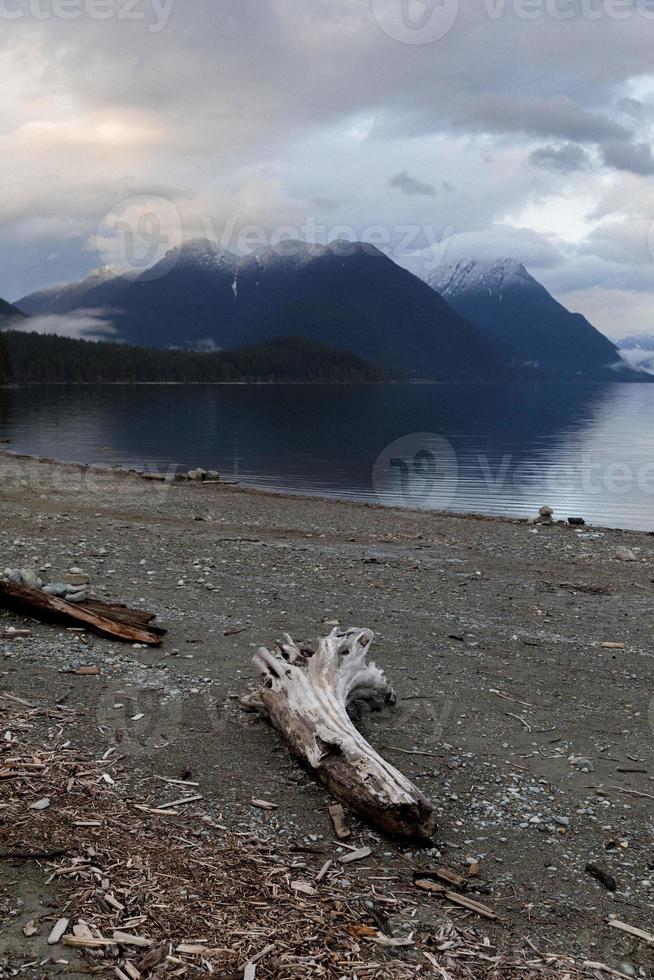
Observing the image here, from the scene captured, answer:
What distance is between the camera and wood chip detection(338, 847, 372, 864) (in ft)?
17.8

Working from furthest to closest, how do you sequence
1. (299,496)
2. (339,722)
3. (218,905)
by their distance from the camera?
1. (299,496)
2. (339,722)
3. (218,905)

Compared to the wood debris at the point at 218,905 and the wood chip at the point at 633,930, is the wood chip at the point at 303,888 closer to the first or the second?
the wood debris at the point at 218,905

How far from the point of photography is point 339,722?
674cm

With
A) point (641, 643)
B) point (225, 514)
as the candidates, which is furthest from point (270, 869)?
point (225, 514)

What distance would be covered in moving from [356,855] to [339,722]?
54.5 inches

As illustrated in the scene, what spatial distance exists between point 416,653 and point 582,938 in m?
5.65

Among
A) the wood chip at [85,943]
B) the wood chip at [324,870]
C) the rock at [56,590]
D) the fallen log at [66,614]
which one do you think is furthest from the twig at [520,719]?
the rock at [56,590]

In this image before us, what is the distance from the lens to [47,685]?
8133 millimetres

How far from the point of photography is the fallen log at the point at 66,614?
987 cm

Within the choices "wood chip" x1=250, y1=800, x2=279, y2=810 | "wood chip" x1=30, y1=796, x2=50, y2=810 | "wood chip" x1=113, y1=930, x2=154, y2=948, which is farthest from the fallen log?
"wood chip" x1=113, y1=930, x2=154, y2=948

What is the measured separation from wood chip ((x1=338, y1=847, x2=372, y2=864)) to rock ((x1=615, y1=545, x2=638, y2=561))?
1578 centimetres

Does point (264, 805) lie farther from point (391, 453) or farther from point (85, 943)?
point (391, 453)

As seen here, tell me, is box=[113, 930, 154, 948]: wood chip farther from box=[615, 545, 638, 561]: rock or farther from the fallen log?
box=[615, 545, 638, 561]: rock

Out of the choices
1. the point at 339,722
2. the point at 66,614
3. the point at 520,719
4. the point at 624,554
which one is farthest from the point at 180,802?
the point at 624,554
